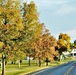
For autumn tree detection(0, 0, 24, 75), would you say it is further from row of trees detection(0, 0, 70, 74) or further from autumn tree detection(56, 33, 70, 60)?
autumn tree detection(56, 33, 70, 60)

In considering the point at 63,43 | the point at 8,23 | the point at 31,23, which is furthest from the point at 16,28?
the point at 63,43

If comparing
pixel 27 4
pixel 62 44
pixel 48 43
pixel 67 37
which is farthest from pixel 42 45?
pixel 67 37

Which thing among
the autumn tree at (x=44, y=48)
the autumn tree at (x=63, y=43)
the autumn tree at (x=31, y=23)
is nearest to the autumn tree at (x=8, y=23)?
the autumn tree at (x=31, y=23)

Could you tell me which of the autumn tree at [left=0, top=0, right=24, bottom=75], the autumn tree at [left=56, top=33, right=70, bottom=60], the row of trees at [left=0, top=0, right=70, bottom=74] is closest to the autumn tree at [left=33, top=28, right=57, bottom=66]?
the row of trees at [left=0, top=0, right=70, bottom=74]

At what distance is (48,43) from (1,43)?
40996 millimetres

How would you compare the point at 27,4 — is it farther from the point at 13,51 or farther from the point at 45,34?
the point at 45,34

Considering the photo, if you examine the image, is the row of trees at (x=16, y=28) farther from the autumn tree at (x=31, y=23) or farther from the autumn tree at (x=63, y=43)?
the autumn tree at (x=63, y=43)

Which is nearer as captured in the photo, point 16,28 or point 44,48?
point 16,28

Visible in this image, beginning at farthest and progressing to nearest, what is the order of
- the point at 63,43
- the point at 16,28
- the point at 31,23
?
1. the point at 63,43
2. the point at 31,23
3. the point at 16,28

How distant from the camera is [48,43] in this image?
7600 centimetres

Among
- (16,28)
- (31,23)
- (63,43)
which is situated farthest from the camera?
(63,43)

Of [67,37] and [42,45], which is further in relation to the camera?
[67,37]

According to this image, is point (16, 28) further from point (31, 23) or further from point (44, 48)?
point (44, 48)

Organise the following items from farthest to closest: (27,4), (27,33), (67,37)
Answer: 1. (67,37)
2. (27,4)
3. (27,33)
